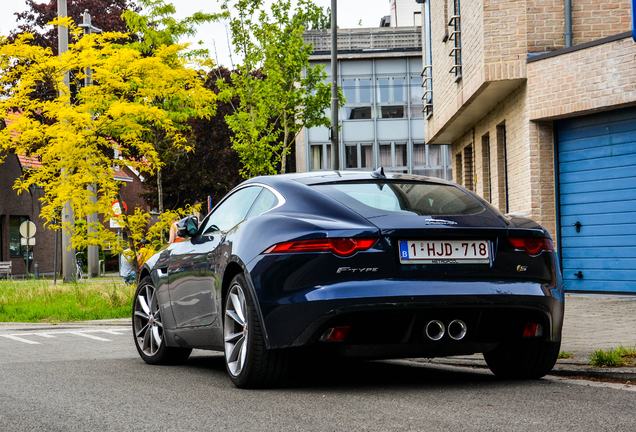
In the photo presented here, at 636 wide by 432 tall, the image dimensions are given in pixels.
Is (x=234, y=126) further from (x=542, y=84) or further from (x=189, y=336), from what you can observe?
(x=189, y=336)

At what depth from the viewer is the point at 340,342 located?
5.39 m

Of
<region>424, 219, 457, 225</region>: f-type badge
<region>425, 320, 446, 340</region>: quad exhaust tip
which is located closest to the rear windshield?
<region>424, 219, 457, 225</region>: f-type badge

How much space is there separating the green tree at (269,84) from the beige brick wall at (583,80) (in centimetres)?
1213

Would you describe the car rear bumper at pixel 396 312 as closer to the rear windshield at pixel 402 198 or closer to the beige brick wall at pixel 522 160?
the rear windshield at pixel 402 198

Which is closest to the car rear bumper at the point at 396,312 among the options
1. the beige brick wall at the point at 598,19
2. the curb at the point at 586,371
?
the curb at the point at 586,371

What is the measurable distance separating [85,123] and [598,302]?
1062 cm

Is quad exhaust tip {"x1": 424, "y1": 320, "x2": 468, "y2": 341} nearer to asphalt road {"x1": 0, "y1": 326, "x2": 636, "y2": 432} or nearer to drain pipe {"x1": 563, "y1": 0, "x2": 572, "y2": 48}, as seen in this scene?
asphalt road {"x1": 0, "y1": 326, "x2": 636, "y2": 432}

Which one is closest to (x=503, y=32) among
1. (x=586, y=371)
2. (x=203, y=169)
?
(x=586, y=371)

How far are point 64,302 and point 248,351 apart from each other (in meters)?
12.4

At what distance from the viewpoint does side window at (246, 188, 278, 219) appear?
6129 mm

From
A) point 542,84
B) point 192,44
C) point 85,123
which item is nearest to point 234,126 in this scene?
point 192,44

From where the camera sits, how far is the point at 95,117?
775 inches

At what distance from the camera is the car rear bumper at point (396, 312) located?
5293 mm

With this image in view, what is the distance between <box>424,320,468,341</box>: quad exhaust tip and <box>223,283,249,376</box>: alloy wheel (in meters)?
1.12
